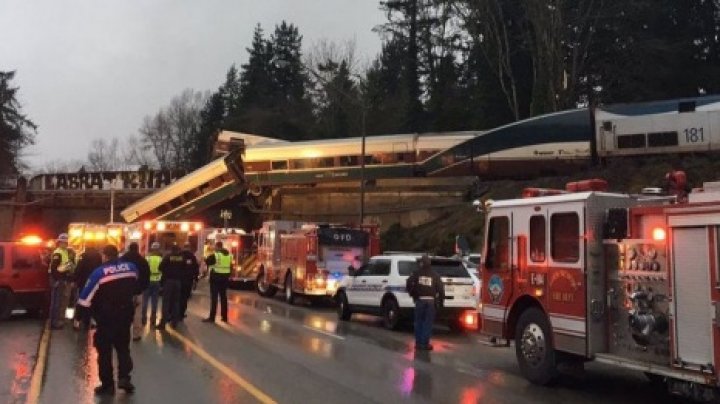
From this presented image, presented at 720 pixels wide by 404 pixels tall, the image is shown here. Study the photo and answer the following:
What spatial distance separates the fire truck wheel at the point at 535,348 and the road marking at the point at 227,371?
3.68 metres

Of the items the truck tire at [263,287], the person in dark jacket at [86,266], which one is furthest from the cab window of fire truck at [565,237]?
the truck tire at [263,287]

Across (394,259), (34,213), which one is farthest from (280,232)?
(34,213)

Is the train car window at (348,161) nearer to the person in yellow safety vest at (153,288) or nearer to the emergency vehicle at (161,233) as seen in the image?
the emergency vehicle at (161,233)

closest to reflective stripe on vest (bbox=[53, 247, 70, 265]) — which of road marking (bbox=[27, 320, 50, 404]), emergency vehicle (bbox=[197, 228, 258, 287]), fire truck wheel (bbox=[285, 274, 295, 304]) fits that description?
road marking (bbox=[27, 320, 50, 404])

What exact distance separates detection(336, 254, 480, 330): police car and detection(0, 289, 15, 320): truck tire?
7.71m

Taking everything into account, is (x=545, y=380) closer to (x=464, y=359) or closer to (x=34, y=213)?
(x=464, y=359)

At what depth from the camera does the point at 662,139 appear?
32.9 m

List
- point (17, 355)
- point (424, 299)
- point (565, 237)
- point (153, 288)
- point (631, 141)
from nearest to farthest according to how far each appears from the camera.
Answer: point (565, 237)
point (17, 355)
point (424, 299)
point (153, 288)
point (631, 141)

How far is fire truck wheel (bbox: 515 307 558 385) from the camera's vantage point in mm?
9977

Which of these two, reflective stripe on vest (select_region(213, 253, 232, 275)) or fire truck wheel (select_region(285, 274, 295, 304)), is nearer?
reflective stripe on vest (select_region(213, 253, 232, 275))

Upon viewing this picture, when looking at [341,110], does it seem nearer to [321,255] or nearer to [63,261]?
[321,255]

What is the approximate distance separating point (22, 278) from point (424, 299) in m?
A: 8.97

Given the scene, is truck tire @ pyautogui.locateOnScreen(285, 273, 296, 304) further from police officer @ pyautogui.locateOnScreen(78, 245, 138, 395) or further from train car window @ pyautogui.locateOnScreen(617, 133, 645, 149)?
train car window @ pyautogui.locateOnScreen(617, 133, 645, 149)

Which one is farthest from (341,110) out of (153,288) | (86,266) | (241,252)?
(86,266)
